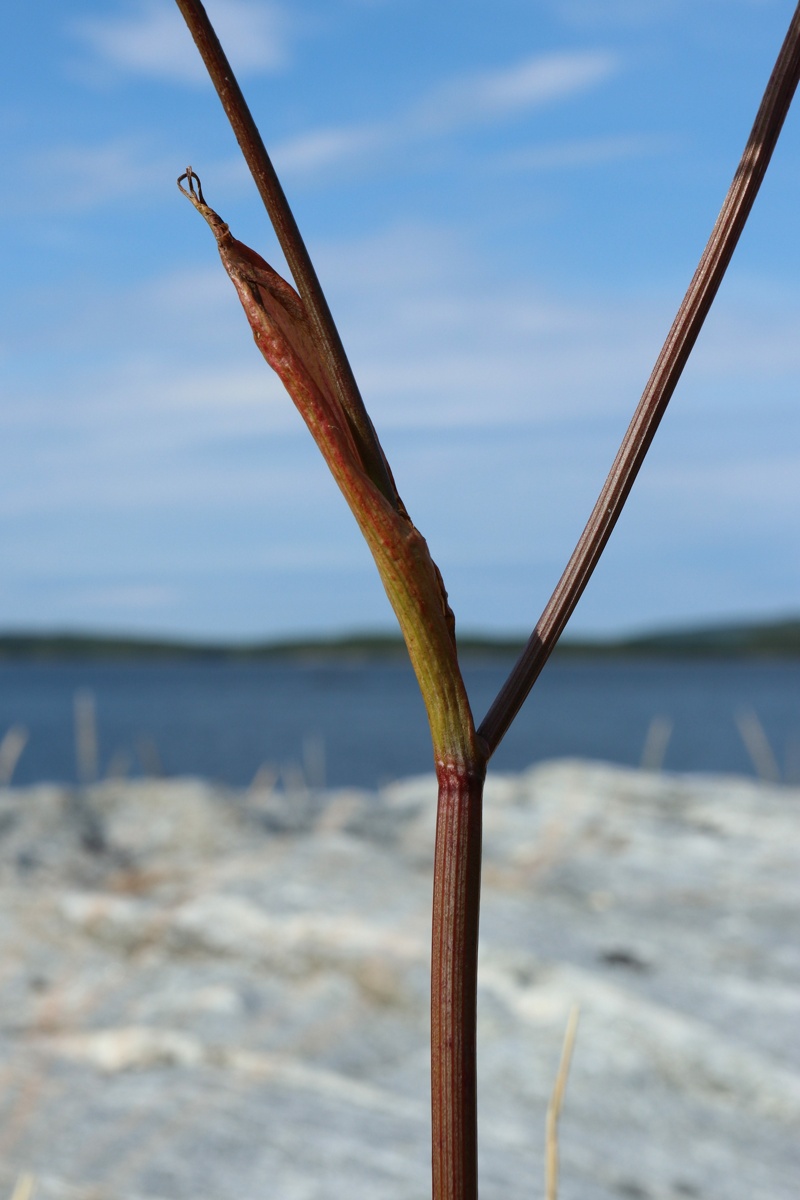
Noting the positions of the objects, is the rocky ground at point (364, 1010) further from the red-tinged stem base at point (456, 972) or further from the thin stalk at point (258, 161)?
the thin stalk at point (258, 161)

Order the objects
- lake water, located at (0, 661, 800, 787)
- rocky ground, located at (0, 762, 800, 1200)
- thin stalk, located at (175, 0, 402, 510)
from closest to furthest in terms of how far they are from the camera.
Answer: thin stalk, located at (175, 0, 402, 510)
rocky ground, located at (0, 762, 800, 1200)
lake water, located at (0, 661, 800, 787)

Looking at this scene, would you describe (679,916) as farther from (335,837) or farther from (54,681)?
(54,681)

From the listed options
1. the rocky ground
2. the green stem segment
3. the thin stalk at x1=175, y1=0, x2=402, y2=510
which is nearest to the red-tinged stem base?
the green stem segment

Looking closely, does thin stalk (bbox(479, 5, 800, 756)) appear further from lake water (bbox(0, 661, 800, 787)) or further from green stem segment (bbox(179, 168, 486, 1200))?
lake water (bbox(0, 661, 800, 787))

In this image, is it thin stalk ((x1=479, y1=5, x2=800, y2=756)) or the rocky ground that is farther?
the rocky ground

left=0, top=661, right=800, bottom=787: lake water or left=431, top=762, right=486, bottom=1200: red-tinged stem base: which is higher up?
left=431, top=762, right=486, bottom=1200: red-tinged stem base

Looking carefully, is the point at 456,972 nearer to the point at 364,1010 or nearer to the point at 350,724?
the point at 364,1010

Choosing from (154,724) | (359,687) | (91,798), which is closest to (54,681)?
(359,687)
